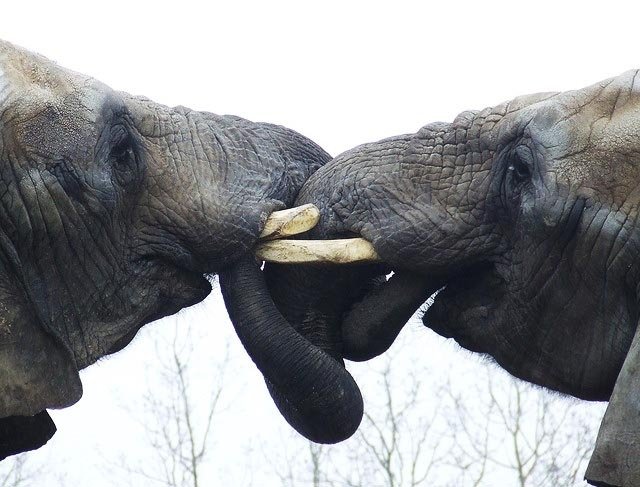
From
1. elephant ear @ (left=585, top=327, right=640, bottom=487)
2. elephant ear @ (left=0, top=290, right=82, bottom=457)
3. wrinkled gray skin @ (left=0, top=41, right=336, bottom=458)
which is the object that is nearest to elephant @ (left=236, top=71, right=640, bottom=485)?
wrinkled gray skin @ (left=0, top=41, right=336, bottom=458)

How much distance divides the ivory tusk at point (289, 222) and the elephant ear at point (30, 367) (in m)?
1.03

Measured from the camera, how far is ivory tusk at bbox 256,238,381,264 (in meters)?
7.20

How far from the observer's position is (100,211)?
23.1 ft

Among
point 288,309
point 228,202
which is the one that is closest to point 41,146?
point 228,202

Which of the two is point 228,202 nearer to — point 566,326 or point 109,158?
point 109,158

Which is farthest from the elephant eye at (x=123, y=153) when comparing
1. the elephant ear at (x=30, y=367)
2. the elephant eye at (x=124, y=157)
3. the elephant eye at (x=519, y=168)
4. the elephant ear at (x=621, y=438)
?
the elephant ear at (x=621, y=438)

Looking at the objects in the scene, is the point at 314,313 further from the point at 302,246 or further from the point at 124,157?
the point at 124,157

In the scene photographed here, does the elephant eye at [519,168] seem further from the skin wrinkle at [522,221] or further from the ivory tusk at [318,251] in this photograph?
the ivory tusk at [318,251]

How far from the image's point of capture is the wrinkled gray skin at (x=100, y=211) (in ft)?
22.1

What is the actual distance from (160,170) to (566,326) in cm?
191

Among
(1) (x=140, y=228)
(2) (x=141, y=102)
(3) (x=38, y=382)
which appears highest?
(2) (x=141, y=102)

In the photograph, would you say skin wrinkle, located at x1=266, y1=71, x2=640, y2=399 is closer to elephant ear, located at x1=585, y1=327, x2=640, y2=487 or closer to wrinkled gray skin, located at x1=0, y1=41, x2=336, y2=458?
wrinkled gray skin, located at x1=0, y1=41, x2=336, y2=458

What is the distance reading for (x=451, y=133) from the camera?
7383mm

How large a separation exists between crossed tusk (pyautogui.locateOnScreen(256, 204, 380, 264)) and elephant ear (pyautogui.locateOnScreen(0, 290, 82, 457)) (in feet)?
3.28
